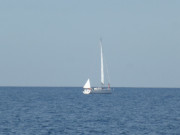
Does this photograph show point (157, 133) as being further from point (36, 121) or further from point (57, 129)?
point (36, 121)

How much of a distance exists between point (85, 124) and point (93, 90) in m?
103

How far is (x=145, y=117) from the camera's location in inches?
2822

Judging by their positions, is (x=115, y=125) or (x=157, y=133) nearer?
(x=157, y=133)

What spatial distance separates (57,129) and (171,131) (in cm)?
1330

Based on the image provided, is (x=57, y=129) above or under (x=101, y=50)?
under

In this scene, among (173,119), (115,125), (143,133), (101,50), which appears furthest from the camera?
(101,50)

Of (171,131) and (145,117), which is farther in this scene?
(145,117)

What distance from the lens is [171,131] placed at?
5503 cm

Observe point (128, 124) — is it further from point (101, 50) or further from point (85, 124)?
point (101, 50)

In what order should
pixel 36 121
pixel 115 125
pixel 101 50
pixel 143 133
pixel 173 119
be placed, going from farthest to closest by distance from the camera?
pixel 101 50
pixel 173 119
pixel 36 121
pixel 115 125
pixel 143 133

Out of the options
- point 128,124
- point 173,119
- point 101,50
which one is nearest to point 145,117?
point 173,119

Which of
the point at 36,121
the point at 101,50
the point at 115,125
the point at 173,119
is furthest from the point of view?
→ the point at 101,50

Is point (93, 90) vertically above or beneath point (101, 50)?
beneath

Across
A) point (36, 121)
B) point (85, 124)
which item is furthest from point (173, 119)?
point (36, 121)
